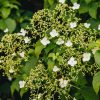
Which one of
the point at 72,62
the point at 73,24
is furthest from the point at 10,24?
the point at 72,62

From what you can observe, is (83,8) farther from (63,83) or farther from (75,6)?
(63,83)

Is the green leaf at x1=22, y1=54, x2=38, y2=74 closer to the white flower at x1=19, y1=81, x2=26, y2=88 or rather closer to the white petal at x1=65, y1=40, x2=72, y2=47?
the white flower at x1=19, y1=81, x2=26, y2=88

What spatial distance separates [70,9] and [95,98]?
722 millimetres

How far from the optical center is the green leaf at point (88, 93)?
2.75 m

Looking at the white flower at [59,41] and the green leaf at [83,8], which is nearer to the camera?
the white flower at [59,41]

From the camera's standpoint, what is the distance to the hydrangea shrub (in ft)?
8.96

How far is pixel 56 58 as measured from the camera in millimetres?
2758

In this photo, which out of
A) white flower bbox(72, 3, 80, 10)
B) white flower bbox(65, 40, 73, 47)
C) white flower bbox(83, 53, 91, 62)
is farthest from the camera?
white flower bbox(72, 3, 80, 10)

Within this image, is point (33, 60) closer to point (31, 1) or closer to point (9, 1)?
point (9, 1)

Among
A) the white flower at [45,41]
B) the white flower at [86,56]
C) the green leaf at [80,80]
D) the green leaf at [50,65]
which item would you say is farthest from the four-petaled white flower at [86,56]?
the white flower at [45,41]

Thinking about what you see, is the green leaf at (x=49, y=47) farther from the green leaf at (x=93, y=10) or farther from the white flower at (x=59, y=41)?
the green leaf at (x=93, y=10)

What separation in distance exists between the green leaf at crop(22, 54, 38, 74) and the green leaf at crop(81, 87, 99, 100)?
1.42ft

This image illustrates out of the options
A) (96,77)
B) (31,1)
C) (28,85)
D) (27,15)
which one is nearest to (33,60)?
(28,85)

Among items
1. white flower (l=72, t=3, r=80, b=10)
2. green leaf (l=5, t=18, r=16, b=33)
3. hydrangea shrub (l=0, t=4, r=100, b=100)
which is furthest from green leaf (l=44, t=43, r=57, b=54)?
green leaf (l=5, t=18, r=16, b=33)
